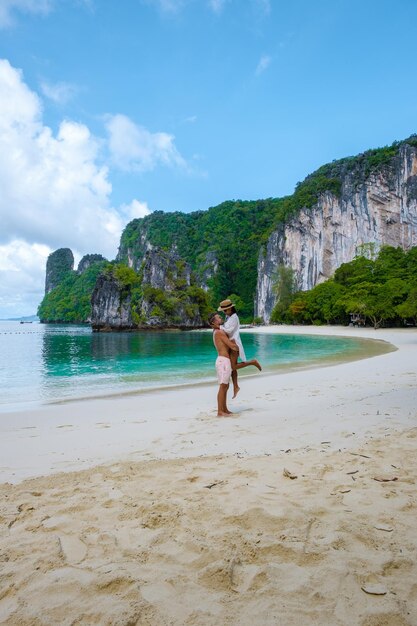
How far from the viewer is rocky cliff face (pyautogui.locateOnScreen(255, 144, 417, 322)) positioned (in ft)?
233

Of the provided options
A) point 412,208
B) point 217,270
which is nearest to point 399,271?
point 412,208

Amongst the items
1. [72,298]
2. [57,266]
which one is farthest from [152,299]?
[57,266]

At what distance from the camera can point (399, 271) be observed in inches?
2311

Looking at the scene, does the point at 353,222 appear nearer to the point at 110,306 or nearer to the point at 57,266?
the point at 110,306

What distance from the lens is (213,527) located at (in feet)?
8.76

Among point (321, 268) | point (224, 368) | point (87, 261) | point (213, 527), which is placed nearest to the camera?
point (213, 527)

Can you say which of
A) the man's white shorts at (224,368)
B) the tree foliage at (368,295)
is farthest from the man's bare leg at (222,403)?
the tree foliage at (368,295)

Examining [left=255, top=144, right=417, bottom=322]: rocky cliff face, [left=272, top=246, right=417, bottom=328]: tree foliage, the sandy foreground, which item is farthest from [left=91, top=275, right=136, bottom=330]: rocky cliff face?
the sandy foreground

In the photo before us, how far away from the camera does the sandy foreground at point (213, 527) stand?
191cm

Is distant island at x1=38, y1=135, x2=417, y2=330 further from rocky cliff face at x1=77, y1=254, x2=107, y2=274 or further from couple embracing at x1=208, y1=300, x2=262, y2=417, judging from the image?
rocky cliff face at x1=77, y1=254, x2=107, y2=274

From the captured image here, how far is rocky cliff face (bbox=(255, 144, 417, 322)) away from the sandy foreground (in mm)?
76421

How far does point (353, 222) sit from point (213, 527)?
83.3 metres

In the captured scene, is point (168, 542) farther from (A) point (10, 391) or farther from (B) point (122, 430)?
(A) point (10, 391)

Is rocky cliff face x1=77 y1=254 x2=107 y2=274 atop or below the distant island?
atop
